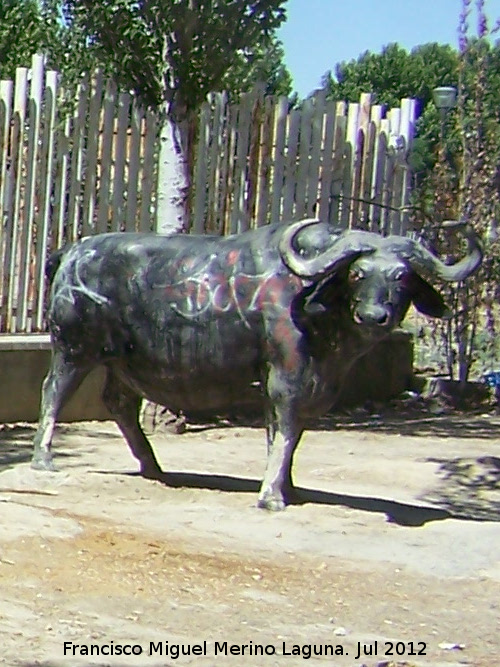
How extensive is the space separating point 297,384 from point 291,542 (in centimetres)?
97

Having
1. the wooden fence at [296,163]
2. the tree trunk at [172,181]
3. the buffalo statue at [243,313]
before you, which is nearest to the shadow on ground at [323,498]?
the buffalo statue at [243,313]

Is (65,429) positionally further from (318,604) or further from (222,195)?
(318,604)

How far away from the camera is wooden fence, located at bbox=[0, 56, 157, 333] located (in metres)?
10.8

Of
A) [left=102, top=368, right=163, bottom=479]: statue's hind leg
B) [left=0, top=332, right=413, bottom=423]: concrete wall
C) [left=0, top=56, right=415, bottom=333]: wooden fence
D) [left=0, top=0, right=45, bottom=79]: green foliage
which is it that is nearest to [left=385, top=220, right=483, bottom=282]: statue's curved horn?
[left=102, top=368, right=163, bottom=479]: statue's hind leg

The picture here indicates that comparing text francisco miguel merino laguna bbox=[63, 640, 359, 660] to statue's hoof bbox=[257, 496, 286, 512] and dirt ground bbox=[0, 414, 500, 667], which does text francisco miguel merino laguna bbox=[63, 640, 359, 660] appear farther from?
statue's hoof bbox=[257, 496, 286, 512]

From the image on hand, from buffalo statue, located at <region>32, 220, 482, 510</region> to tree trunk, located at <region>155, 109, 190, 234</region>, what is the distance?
2808 millimetres

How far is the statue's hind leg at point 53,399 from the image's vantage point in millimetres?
8289

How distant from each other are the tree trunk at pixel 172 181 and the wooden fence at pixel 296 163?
595mm

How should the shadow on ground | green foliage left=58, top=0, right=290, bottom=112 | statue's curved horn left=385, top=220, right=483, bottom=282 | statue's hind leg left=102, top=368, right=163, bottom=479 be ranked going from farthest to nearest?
green foliage left=58, top=0, right=290, bottom=112 → statue's hind leg left=102, top=368, right=163, bottom=479 → the shadow on ground → statue's curved horn left=385, top=220, right=483, bottom=282

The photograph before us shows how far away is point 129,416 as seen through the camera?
855cm

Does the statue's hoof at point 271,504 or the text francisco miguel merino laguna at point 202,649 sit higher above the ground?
the statue's hoof at point 271,504

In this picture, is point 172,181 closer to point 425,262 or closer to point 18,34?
point 425,262

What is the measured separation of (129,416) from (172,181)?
10.5 feet

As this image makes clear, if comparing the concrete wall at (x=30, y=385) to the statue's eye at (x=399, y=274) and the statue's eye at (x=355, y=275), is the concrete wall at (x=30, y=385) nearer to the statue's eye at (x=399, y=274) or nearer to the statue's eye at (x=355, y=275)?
the statue's eye at (x=355, y=275)
